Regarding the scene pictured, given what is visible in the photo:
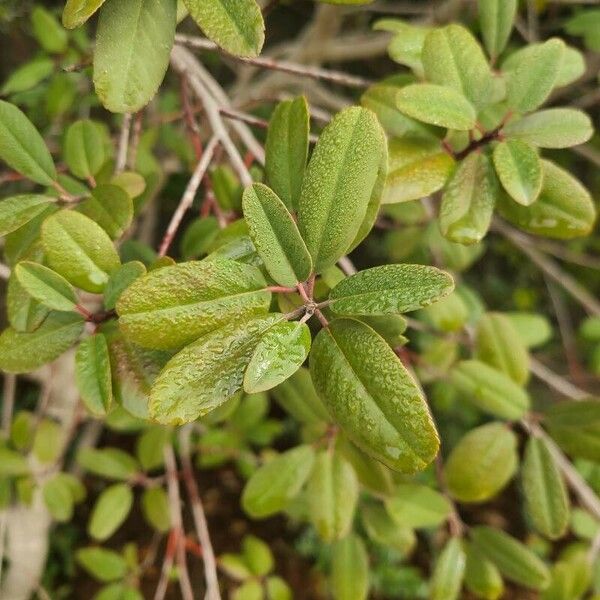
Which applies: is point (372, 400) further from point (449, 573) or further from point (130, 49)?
point (449, 573)

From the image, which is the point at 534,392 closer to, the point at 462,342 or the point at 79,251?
the point at 462,342

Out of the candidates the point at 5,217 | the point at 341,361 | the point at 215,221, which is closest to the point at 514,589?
the point at 215,221

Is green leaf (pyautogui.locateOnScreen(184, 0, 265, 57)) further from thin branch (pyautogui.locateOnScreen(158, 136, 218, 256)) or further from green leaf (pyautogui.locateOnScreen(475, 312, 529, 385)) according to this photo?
green leaf (pyautogui.locateOnScreen(475, 312, 529, 385))

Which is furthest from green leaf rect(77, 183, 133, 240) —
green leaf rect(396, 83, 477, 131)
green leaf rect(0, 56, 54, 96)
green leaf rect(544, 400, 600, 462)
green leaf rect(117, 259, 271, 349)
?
green leaf rect(544, 400, 600, 462)

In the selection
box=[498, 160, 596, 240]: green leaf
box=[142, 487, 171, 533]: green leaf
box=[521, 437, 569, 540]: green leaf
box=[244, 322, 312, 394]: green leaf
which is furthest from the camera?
box=[142, 487, 171, 533]: green leaf

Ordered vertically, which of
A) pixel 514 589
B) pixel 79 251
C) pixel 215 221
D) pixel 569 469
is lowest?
pixel 514 589
